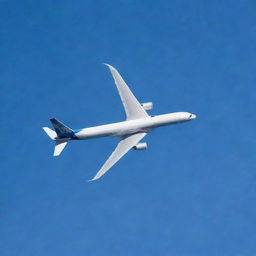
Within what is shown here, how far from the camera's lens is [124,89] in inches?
4038

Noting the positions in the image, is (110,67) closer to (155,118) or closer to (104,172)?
(155,118)

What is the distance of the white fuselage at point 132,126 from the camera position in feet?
327

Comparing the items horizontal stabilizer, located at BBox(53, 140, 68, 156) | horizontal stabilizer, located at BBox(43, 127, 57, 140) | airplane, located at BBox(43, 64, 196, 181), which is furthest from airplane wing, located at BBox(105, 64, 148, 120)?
horizontal stabilizer, located at BBox(43, 127, 57, 140)

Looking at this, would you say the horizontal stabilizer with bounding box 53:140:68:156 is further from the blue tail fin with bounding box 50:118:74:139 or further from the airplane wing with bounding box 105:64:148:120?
the airplane wing with bounding box 105:64:148:120

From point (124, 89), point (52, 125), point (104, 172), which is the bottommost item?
point (104, 172)

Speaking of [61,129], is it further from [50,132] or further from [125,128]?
[125,128]

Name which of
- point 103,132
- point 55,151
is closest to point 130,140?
point 103,132

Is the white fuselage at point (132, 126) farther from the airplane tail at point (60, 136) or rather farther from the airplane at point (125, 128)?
the airplane tail at point (60, 136)

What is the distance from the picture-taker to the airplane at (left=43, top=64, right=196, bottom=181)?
99562 millimetres

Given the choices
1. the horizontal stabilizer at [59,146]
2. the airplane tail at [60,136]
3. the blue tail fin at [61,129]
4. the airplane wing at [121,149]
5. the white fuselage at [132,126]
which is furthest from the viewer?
the white fuselage at [132,126]

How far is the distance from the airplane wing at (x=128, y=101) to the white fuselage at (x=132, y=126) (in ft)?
4.24

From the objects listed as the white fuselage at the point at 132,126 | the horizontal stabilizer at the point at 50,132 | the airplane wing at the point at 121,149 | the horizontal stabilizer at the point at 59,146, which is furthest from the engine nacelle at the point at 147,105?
the horizontal stabilizer at the point at 50,132

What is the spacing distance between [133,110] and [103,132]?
6495 millimetres

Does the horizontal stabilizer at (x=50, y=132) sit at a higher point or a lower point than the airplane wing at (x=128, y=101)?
lower
